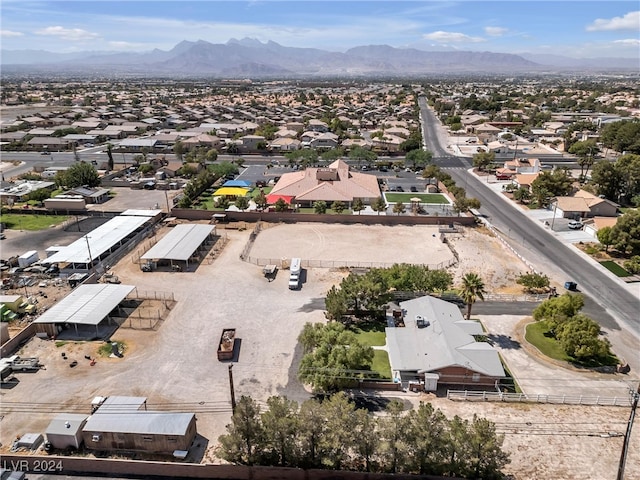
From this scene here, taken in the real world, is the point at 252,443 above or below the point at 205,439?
above

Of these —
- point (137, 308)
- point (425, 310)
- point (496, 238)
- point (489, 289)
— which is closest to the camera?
point (425, 310)

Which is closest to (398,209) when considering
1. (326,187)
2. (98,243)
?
(326,187)

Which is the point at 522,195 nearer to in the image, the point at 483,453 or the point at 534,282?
the point at 534,282

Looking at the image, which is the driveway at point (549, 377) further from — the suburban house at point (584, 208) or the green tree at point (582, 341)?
the suburban house at point (584, 208)

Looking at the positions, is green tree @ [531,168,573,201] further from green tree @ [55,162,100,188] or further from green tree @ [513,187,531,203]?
green tree @ [55,162,100,188]

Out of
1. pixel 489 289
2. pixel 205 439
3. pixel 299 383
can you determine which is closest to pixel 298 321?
pixel 299 383

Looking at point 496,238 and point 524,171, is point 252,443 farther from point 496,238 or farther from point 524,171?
point 524,171

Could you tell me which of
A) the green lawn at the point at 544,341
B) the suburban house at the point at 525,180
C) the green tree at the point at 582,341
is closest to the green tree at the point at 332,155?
the suburban house at the point at 525,180
